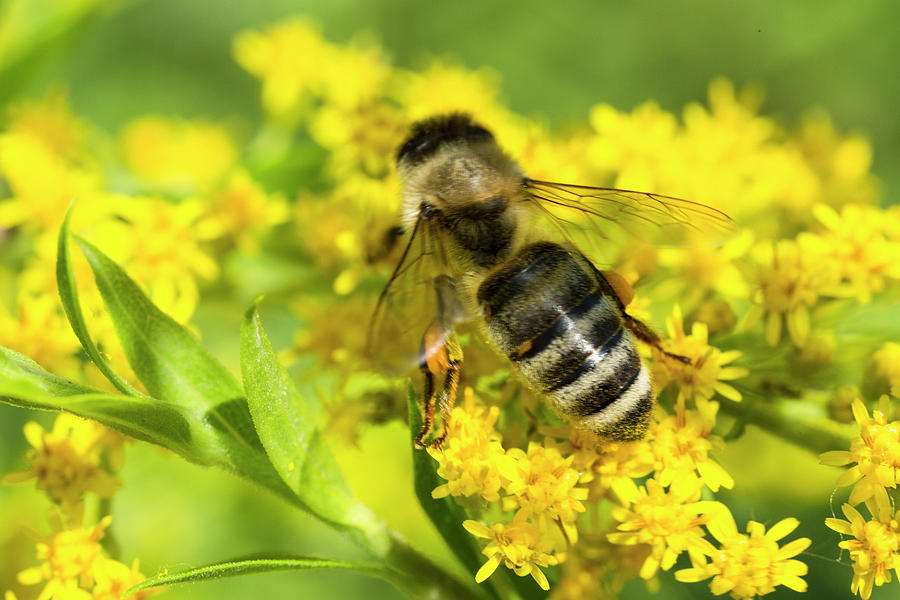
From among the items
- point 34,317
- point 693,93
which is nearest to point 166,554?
point 34,317

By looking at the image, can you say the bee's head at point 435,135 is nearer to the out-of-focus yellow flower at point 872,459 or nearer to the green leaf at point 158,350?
the green leaf at point 158,350

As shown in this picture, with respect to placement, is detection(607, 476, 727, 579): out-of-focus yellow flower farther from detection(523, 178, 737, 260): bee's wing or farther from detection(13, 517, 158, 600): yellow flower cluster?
detection(13, 517, 158, 600): yellow flower cluster

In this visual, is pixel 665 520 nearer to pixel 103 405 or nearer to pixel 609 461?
pixel 609 461

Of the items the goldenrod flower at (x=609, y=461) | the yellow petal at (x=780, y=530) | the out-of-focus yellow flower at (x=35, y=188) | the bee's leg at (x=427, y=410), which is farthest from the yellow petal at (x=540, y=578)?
the out-of-focus yellow flower at (x=35, y=188)

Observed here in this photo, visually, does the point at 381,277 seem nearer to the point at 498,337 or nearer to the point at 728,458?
the point at 498,337

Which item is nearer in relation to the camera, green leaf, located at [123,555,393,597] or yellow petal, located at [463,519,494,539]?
green leaf, located at [123,555,393,597]

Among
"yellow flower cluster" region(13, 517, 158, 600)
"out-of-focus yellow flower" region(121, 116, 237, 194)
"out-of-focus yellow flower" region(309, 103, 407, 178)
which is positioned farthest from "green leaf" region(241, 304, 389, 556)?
"out-of-focus yellow flower" region(121, 116, 237, 194)
